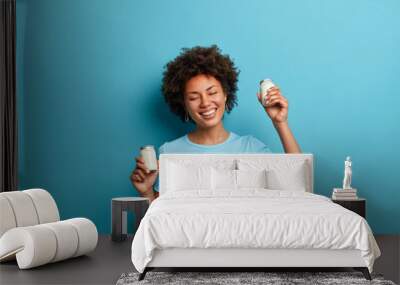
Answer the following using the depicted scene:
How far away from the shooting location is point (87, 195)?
6.80 meters

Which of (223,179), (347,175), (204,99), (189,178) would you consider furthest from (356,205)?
(204,99)

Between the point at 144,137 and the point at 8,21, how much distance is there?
5.70ft

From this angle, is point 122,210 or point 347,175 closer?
point 122,210

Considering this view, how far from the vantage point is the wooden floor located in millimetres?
4543

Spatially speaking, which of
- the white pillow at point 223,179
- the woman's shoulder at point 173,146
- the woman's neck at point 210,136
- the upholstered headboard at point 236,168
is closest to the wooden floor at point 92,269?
the upholstered headboard at point 236,168

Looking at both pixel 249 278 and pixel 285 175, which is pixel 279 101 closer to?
pixel 285 175

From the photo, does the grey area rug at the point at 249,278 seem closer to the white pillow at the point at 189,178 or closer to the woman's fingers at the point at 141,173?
the white pillow at the point at 189,178

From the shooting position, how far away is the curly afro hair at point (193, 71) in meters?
6.52

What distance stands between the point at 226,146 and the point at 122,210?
125cm

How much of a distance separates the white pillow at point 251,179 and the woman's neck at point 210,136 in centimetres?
74

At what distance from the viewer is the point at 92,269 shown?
4938 millimetres

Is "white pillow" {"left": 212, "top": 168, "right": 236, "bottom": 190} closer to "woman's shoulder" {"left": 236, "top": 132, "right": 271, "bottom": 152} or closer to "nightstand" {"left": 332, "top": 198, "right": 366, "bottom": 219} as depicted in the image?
"woman's shoulder" {"left": 236, "top": 132, "right": 271, "bottom": 152}

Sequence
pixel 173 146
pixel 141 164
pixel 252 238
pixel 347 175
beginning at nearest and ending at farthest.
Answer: pixel 252 238 → pixel 347 175 → pixel 141 164 → pixel 173 146

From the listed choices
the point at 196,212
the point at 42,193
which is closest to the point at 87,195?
the point at 42,193
